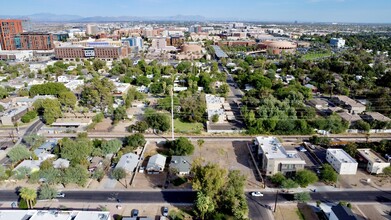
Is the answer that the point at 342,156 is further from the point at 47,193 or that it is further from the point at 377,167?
the point at 47,193

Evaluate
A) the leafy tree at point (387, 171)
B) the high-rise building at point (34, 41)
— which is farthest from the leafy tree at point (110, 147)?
the high-rise building at point (34, 41)

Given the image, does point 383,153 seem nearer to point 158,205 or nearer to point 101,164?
point 158,205

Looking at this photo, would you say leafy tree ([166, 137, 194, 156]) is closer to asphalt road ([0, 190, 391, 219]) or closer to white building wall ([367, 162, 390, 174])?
asphalt road ([0, 190, 391, 219])

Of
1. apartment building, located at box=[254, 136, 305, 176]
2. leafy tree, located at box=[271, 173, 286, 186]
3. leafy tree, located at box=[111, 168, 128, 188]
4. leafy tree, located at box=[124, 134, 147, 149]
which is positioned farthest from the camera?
leafy tree, located at box=[124, 134, 147, 149]

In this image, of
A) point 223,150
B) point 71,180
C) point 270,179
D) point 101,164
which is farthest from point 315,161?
point 71,180

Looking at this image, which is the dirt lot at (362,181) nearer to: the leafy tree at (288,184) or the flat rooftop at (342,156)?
the flat rooftop at (342,156)

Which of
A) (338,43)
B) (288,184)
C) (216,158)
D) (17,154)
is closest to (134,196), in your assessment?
(216,158)

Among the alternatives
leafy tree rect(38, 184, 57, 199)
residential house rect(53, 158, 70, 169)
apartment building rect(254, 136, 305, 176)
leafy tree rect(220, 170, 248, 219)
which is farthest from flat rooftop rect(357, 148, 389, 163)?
residential house rect(53, 158, 70, 169)
